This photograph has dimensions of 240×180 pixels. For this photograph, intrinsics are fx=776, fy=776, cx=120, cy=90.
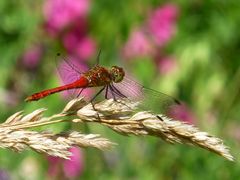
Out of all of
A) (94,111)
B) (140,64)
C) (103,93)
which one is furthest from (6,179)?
(140,64)

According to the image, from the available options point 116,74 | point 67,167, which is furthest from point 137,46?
point 116,74

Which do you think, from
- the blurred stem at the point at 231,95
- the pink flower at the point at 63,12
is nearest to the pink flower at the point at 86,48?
the pink flower at the point at 63,12

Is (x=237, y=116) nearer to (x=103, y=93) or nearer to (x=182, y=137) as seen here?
(x=103, y=93)

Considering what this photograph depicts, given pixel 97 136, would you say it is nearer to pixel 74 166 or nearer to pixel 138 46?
pixel 74 166

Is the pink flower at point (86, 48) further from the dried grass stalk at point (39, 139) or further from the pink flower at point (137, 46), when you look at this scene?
the dried grass stalk at point (39, 139)

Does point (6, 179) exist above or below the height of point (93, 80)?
below

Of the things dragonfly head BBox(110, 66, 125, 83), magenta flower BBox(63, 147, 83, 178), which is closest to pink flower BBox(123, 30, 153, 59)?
magenta flower BBox(63, 147, 83, 178)
